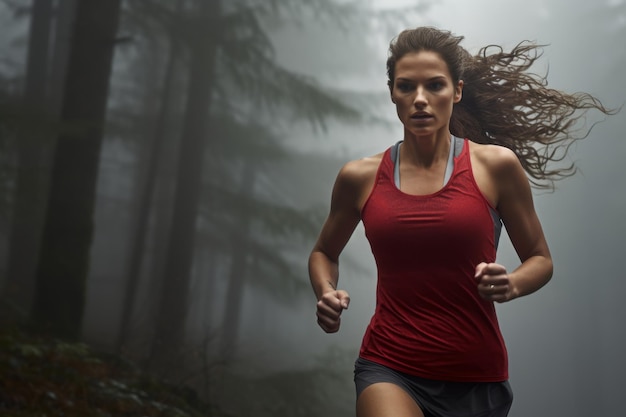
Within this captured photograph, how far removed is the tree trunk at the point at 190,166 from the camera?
1107cm

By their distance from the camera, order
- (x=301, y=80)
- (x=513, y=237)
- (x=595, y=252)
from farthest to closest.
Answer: (x=595, y=252) → (x=301, y=80) → (x=513, y=237)

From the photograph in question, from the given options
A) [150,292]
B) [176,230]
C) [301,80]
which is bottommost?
[150,292]

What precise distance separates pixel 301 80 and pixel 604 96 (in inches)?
310

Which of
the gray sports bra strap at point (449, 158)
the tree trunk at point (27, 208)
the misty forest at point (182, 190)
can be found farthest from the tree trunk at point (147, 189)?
the gray sports bra strap at point (449, 158)

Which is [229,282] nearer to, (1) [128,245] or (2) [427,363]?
(1) [128,245]

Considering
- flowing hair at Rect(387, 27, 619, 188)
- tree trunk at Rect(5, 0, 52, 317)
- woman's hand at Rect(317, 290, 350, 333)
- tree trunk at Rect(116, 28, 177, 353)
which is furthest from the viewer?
tree trunk at Rect(116, 28, 177, 353)

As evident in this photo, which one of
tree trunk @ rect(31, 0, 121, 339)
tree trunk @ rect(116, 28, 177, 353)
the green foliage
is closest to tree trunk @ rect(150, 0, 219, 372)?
tree trunk @ rect(116, 28, 177, 353)

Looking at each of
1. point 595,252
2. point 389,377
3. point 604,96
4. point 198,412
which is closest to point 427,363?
point 389,377

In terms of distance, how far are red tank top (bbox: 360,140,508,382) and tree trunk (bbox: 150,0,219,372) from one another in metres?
8.48

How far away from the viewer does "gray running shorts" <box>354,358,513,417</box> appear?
2594mm

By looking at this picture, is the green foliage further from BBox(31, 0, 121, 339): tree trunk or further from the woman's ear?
the woman's ear

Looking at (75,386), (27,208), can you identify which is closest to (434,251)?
(75,386)

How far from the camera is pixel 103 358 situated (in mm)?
8453

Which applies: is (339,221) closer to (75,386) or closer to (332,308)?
(332,308)
